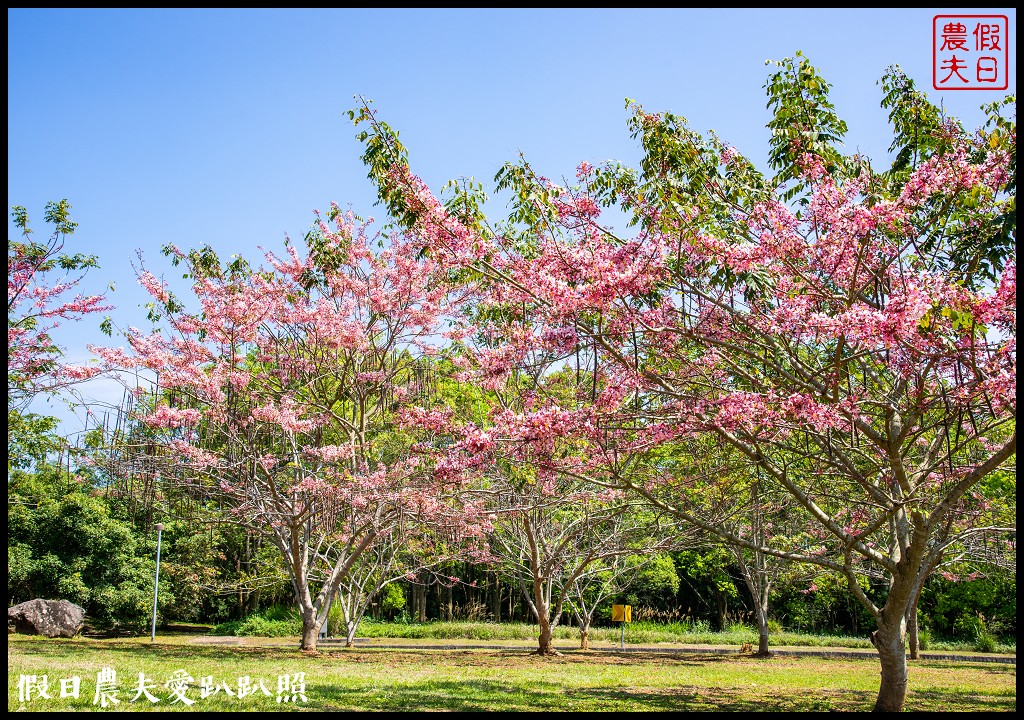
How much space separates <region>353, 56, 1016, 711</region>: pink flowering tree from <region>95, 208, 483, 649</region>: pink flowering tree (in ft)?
16.4

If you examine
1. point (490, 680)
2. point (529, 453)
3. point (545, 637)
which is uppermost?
point (529, 453)

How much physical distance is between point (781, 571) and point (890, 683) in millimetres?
10544

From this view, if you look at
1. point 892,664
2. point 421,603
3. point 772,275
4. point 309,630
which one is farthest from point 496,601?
point 772,275

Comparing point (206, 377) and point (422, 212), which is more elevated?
point (422, 212)

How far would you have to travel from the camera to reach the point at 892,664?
23.8ft

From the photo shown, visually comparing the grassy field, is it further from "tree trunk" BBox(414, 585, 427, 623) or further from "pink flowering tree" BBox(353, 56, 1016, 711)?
"tree trunk" BBox(414, 585, 427, 623)

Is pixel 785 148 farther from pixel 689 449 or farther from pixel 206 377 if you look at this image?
pixel 206 377

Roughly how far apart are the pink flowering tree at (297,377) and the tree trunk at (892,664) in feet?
20.0

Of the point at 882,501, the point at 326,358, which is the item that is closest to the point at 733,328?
the point at 882,501

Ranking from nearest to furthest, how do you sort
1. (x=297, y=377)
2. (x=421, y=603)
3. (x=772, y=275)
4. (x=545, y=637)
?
1. (x=772, y=275)
2. (x=297, y=377)
3. (x=545, y=637)
4. (x=421, y=603)

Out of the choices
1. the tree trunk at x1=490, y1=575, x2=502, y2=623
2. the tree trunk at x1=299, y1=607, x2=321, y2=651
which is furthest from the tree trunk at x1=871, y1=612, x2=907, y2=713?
the tree trunk at x1=490, y1=575, x2=502, y2=623

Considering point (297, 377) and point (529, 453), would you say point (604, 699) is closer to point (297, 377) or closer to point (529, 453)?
point (529, 453)

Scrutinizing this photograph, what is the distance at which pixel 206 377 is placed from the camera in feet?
37.9

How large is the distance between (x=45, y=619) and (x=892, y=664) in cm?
1829
